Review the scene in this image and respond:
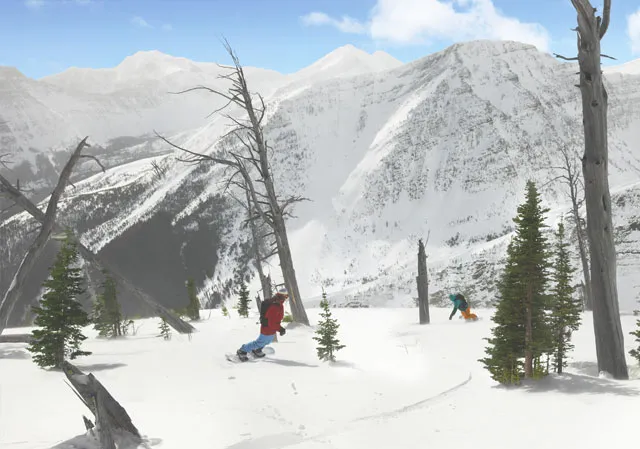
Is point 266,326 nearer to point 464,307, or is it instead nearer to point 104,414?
point 104,414

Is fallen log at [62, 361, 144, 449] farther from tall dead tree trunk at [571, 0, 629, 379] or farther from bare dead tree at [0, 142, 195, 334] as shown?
bare dead tree at [0, 142, 195, 334]

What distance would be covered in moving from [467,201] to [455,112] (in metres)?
34.9

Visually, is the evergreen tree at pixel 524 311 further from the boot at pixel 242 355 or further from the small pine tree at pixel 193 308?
the small pine tree at pixel 193 308

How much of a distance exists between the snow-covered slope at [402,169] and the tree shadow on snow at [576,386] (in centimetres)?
5648

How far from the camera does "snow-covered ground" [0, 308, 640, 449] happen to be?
414 centimetres

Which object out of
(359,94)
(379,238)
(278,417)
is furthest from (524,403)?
(359,94)

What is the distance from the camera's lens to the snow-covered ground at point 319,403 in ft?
13.6

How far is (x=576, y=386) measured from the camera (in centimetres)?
568

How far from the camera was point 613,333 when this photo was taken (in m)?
6.61

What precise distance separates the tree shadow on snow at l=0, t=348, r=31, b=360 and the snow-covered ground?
28 mm

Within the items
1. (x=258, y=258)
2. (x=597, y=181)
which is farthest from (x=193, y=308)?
(x=597, y=181)

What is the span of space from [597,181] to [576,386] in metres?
3.23

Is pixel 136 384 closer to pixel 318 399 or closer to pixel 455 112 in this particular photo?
pixel 318 399

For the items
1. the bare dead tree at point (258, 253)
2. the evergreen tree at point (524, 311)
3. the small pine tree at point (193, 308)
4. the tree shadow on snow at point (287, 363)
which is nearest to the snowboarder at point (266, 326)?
the tree shadow on snow at point (287, 363)
